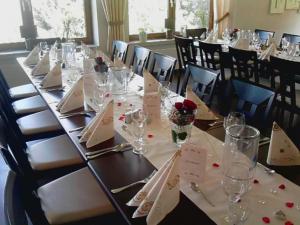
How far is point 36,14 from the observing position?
4.09 meters

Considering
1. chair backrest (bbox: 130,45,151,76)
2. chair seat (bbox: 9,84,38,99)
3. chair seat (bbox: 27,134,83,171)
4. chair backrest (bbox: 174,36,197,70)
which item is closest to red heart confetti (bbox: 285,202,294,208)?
chair seat (bbox: 27,134,83,171)

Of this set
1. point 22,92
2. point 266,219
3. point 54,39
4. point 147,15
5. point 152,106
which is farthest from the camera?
point 147,15

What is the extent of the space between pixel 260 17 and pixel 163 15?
1.96 metres

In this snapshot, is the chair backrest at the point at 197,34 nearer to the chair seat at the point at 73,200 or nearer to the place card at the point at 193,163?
the chair seat at the point at 73,200

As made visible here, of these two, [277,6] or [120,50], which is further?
[277,6]

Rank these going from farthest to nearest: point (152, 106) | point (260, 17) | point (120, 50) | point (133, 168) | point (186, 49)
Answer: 1. point (260, 17)
2. point (186, 49)
3. point (120, 50)
4. point (152, 106)
5. point (133, 168)

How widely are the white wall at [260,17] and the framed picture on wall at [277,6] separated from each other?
75 mm

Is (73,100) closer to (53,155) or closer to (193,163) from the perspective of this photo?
(53,155)

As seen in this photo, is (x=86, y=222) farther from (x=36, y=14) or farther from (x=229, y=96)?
(x=36, y=14)

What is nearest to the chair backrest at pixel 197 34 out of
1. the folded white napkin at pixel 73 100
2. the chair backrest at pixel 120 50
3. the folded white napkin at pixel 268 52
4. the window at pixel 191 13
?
the window at pixel 191 13

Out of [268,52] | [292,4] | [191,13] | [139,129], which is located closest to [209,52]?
[268,52]

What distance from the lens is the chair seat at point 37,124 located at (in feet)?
7.22

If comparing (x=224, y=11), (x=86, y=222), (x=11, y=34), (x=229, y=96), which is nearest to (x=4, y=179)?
(x=86, y=222)

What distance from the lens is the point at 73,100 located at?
173 cm
